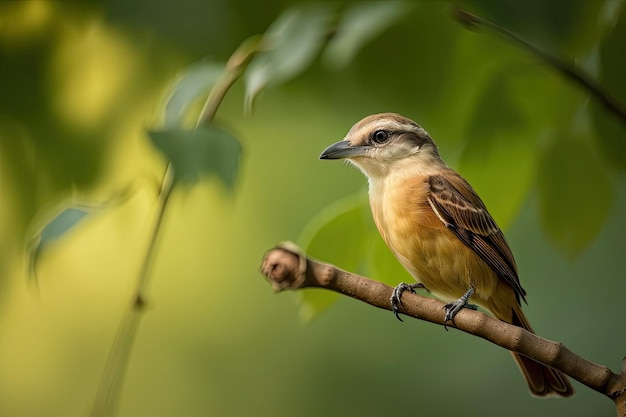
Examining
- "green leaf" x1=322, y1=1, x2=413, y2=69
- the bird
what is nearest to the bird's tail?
the bird

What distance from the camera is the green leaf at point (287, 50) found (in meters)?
0.52

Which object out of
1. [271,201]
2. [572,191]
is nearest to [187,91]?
[572,191]

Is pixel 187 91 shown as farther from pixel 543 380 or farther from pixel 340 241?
pixel 543 380

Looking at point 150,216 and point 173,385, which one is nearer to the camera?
point 150,216

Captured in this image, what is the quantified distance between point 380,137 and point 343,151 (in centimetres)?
3

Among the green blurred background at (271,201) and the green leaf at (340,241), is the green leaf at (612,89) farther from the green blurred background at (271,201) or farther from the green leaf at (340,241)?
the green leaf at (340,241)

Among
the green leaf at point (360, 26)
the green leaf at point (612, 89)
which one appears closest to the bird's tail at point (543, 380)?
the green leaf at point (612, 89)

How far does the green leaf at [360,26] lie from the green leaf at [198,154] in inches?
4.2

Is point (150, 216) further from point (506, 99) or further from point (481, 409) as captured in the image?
point (481, 409)

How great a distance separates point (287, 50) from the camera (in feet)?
1.78

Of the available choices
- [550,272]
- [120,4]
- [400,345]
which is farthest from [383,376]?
[120,4]

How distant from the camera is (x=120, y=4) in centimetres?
94

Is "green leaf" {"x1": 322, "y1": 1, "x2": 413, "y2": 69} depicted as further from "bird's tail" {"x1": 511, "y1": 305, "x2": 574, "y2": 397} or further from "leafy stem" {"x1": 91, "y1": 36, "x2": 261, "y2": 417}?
"bird's tail" {"x1": 511, "y1": 305, "x2": 574, "y2": 397}

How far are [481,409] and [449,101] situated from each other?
469 millimetres
